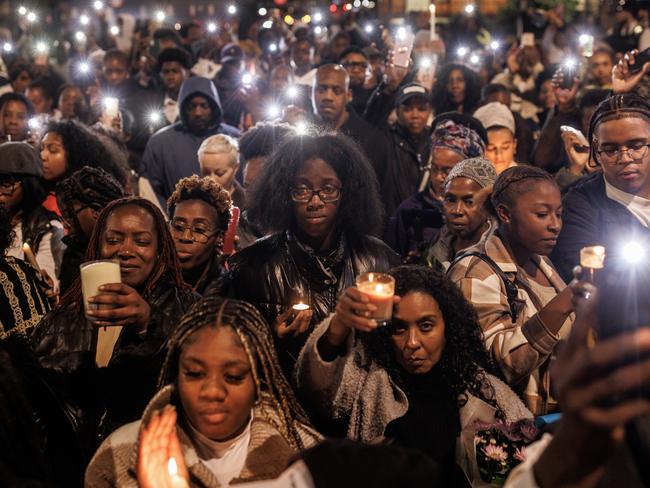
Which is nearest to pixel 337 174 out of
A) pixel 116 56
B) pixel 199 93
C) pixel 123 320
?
pixel 123 320

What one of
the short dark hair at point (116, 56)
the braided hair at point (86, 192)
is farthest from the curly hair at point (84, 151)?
the short dark hair at point (116, 56)

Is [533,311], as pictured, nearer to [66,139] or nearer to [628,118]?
[628,118]

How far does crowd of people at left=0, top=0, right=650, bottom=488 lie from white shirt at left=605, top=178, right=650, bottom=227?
1 centimetres

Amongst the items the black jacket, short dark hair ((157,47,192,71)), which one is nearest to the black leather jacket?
the black jacket

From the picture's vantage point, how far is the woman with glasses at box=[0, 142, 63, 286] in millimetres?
5797

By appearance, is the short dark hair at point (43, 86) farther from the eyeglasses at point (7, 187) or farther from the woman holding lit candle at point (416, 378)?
the woman holding lit candle at point (416, 378)

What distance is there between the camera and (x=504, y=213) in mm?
4414

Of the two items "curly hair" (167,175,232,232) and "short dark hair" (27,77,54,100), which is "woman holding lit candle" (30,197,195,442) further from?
"short dark hair" (27,77,54,100)

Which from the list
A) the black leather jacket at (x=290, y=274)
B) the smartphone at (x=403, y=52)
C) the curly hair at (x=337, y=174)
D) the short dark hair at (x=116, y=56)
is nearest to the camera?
the black leather jacket at (x=290, y=274)

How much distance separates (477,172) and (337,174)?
1.11m

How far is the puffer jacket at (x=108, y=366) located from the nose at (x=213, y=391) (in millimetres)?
895

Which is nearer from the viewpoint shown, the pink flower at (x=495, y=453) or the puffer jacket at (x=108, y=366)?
the pink flower at (x=495, y=453)

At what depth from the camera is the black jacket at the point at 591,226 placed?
4.41 meters

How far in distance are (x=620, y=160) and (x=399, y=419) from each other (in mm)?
1960
